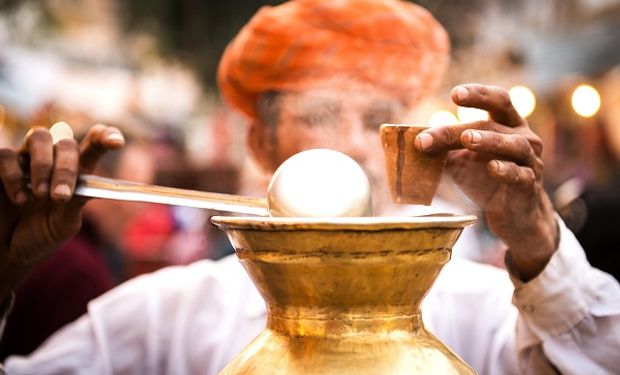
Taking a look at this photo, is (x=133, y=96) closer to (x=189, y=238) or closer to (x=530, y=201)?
(x=189, y=238)

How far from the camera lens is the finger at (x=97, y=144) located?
5.45 feet

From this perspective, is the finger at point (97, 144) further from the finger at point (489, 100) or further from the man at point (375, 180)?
the finger at point (489, 100)

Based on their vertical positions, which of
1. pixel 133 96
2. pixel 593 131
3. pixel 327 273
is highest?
pixel 327 273

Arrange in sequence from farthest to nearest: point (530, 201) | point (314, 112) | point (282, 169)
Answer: point (314, 112), point (530, 201), point (282, 169)

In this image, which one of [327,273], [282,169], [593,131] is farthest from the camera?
[593,131]

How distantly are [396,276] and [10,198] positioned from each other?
960 millimetres

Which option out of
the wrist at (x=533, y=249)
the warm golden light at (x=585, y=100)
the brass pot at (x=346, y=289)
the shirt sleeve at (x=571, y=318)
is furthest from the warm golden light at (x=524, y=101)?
the brass pot at (x=346, y=289)

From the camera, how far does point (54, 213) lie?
172 cm

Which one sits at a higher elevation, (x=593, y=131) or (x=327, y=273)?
(x=327, y=273)

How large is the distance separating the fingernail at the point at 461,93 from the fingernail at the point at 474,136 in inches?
2.7

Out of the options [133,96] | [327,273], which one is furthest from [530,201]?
[133,96]

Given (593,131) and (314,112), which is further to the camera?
(593,131)

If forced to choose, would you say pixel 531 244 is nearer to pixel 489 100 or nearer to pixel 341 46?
pixel 489 100

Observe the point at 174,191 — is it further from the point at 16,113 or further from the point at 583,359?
the point at 16,113
